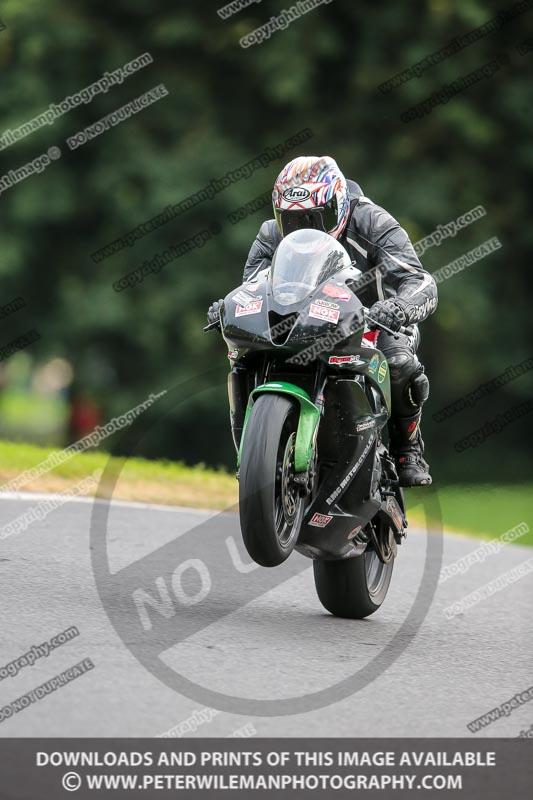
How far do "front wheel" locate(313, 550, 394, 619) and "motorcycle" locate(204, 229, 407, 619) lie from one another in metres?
0.32

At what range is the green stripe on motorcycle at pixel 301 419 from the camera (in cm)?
532

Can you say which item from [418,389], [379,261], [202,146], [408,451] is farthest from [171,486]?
[202,146]

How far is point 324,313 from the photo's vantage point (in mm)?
5520

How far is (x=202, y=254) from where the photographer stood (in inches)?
738

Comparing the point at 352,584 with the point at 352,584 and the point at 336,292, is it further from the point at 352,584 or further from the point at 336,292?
the point at 336,292

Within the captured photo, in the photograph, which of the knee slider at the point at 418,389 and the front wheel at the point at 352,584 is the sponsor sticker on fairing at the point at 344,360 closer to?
the knee slider at the point at 418,389

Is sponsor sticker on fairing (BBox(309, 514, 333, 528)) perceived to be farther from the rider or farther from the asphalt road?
the rider

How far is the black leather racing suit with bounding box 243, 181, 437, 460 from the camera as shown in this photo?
250 inches

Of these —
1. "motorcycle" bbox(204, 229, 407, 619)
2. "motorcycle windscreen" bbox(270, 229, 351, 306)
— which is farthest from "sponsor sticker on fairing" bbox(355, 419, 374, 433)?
"motorcycle windscreen" bbox(270, 229, 351, 306)
